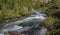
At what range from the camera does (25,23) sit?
267 cm

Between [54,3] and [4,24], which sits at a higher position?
[54,3]

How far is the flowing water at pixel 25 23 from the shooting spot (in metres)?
2.61

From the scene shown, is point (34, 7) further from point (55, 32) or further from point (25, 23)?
point (55, 32)

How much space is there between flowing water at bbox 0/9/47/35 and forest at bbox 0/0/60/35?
5 centimetres

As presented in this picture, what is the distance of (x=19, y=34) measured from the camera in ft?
8.50

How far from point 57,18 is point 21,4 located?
454mm

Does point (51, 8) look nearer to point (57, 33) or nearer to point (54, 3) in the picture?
point (54, 3)

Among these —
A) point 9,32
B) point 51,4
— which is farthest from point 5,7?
point 51,4

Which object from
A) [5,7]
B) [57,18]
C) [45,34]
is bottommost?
[45,34]

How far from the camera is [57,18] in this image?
2.65m

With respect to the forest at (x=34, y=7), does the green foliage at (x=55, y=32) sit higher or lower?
lower

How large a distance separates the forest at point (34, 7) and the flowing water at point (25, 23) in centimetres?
5

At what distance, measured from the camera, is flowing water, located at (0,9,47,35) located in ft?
8.55

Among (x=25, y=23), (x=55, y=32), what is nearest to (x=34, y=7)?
(x=25, y=23)
